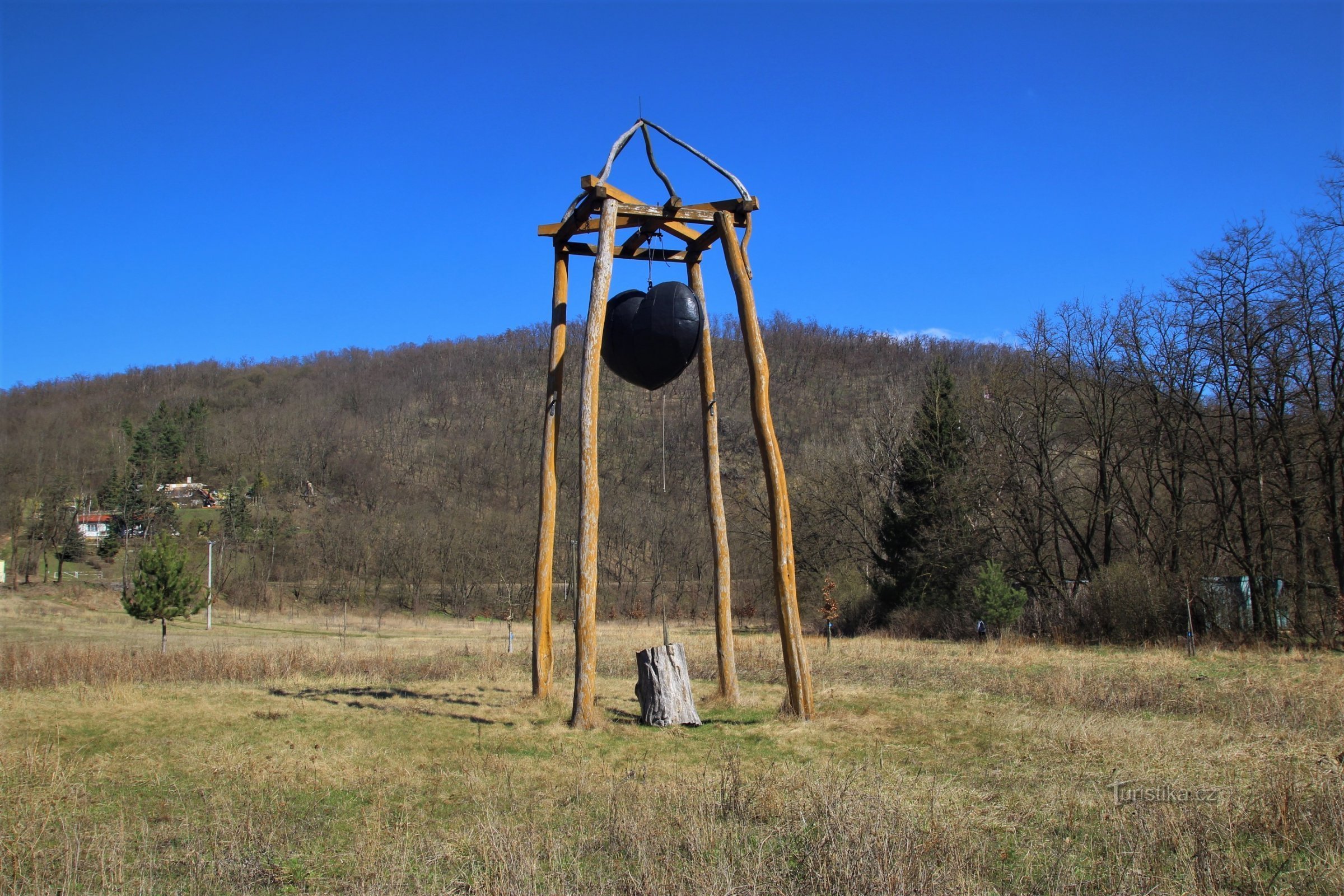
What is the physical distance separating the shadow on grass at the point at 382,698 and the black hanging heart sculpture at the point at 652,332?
4224mm

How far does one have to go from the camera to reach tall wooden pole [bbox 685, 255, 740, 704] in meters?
10.7

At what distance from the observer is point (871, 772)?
22.7 ft

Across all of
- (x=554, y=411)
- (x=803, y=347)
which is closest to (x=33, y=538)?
(x=554, y=411)

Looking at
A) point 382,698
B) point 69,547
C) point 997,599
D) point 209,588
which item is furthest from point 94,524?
point 382,698

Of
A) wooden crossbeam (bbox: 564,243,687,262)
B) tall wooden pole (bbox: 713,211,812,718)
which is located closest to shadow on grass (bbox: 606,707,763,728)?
tall wooden pole (bbox: 713,211,812,718)

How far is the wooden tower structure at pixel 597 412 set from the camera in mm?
9422

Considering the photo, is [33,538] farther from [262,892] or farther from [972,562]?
[262,892]

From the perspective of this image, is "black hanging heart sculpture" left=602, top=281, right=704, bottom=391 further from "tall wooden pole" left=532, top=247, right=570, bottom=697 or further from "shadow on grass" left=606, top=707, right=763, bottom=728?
"shadow on grass" left=606, top=707, right=763, bottom=728

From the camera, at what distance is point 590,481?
31.3 feet

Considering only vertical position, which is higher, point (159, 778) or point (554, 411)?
point (554, 411)

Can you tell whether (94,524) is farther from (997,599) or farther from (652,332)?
(652,332)

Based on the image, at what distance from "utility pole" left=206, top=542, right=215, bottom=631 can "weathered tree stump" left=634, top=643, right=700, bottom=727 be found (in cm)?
1977

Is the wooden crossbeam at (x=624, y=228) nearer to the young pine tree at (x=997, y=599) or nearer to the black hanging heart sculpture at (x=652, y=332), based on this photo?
the black hanging heart sculpture at (x=652, y=332)

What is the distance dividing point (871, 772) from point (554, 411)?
19.5 feet
